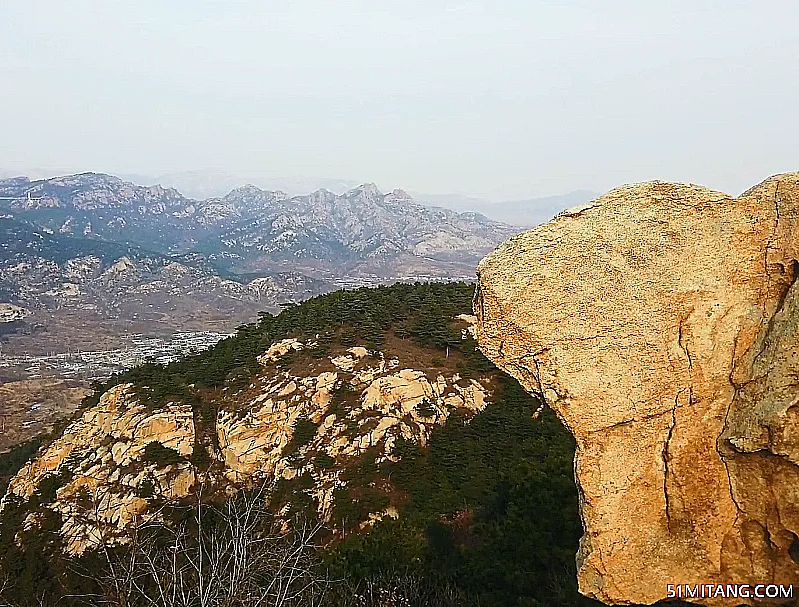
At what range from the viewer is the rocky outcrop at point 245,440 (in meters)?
18.6

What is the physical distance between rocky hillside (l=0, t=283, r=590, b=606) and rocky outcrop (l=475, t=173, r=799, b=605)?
6473mm

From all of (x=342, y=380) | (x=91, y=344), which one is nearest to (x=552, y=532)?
(x=342, y=380)

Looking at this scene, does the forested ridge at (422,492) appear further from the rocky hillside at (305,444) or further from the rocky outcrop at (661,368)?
the rocky outcrop at (661,368)

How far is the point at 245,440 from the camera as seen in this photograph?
2022cm

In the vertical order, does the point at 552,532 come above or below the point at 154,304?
above

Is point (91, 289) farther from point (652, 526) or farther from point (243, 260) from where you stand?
point (652, 526)

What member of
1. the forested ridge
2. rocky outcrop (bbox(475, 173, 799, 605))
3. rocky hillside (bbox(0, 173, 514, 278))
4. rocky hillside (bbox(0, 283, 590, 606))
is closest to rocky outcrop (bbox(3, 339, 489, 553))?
rocky hillside (bbox(0, 283, 590, 606))

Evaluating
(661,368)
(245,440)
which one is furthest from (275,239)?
(661,368)

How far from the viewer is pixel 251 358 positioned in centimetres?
2428

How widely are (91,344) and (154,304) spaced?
26631 mm

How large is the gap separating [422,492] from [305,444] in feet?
14.0

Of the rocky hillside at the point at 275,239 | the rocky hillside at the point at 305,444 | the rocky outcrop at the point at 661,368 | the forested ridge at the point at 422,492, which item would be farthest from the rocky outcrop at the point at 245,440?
the rocky hillside at the point at 275,239

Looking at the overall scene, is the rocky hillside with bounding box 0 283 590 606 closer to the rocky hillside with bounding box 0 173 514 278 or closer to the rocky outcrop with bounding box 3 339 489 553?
the rocky outcrop with bounding box 3 339 489 553

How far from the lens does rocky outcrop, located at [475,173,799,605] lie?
205 inches
